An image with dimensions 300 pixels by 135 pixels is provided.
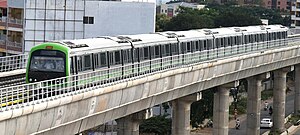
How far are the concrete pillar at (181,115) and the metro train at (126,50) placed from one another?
2.94 metres

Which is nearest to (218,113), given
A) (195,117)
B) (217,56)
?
(217,56)

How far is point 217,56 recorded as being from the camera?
156 ft

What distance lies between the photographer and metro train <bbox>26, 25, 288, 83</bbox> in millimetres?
29895

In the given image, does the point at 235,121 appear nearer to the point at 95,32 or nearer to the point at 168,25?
the point at 95,32

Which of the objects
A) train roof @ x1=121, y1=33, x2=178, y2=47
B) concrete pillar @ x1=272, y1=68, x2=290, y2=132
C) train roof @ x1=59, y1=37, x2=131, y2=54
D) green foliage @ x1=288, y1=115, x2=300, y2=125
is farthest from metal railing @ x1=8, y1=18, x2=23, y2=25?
green foliage @ x1=288, y1=115, x2=300, y2=125

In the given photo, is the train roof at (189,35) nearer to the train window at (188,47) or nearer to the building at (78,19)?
the train window at (188,47)

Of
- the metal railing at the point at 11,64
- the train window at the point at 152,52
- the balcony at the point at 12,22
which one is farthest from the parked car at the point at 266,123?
the train window at the point at 152,52

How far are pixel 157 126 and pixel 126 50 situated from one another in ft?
77.8

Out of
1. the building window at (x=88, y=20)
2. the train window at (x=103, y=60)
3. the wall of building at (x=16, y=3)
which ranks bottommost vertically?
the train window at (x=103, y=60)

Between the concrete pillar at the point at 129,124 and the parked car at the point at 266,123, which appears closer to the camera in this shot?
the concrete pillar at the point at 129,124

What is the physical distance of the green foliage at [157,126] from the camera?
188 feet

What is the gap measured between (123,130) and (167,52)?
5693 mm

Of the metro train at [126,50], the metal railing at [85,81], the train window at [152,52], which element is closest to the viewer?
the metal railing at [85,81]

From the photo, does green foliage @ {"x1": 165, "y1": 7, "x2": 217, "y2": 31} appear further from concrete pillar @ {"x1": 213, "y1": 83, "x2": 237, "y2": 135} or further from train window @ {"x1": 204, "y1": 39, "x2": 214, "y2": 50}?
train window @ {"x1": 204, "y1": 39, "x2": 214, "y2": 50}
